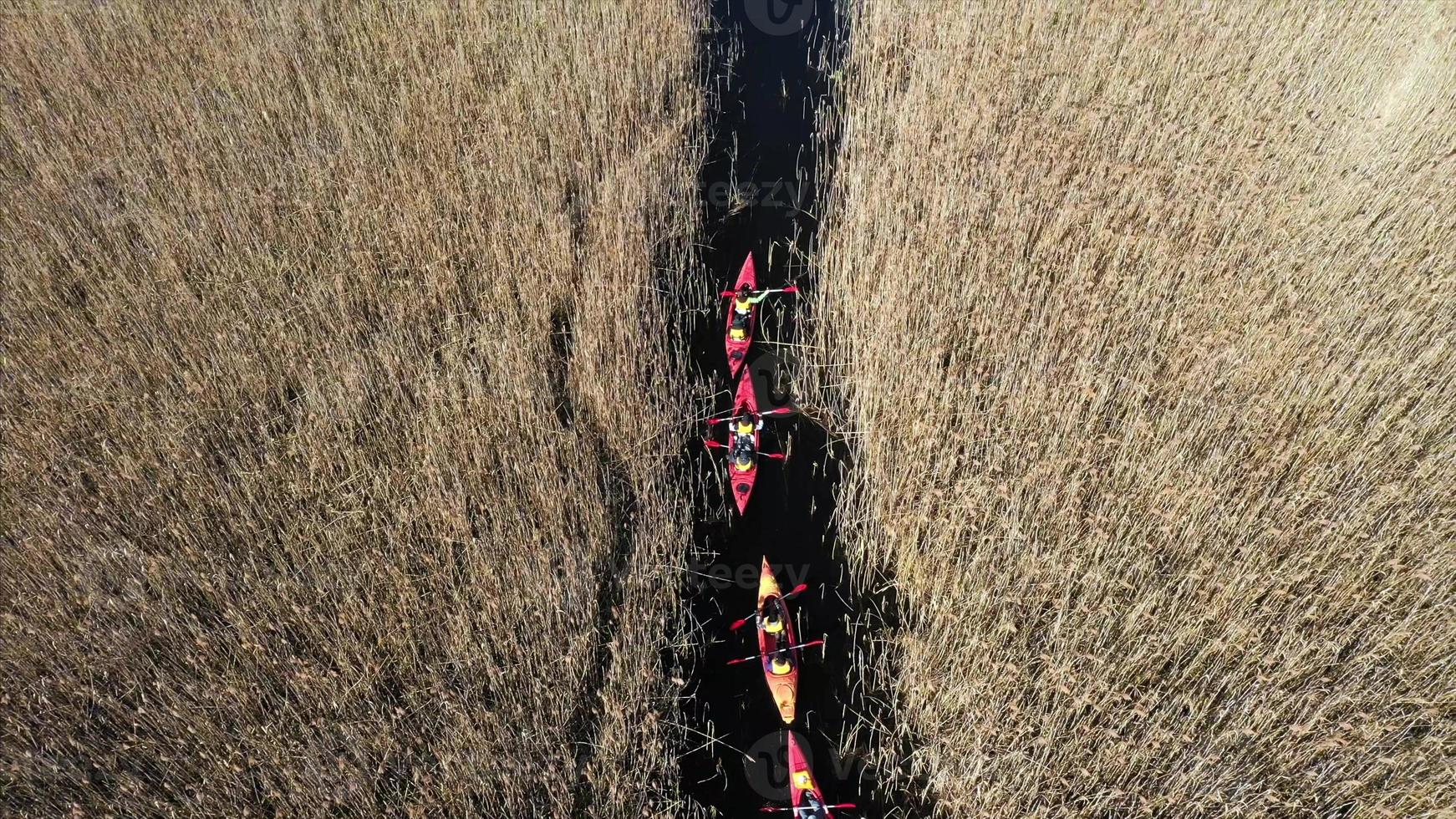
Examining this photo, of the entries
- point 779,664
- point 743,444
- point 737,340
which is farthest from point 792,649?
point 737,340

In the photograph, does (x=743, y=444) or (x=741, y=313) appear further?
(x=741, y=313)

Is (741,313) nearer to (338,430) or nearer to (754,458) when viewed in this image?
(754,458)

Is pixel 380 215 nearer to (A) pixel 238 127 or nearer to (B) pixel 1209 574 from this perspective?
(A) pixel 238 127

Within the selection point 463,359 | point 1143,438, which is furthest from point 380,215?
point 1143,438

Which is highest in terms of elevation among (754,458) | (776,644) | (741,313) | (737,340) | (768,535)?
(741,313)

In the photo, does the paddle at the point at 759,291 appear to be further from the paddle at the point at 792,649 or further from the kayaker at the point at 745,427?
the paddle at the point at 792,649

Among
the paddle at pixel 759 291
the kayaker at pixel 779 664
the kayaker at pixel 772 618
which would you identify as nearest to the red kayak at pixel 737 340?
the paddle at pixel 759 291

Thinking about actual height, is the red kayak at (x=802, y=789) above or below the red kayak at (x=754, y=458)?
below

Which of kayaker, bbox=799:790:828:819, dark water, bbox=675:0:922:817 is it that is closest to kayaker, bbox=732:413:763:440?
dark water, bbox=675:0:922:817
